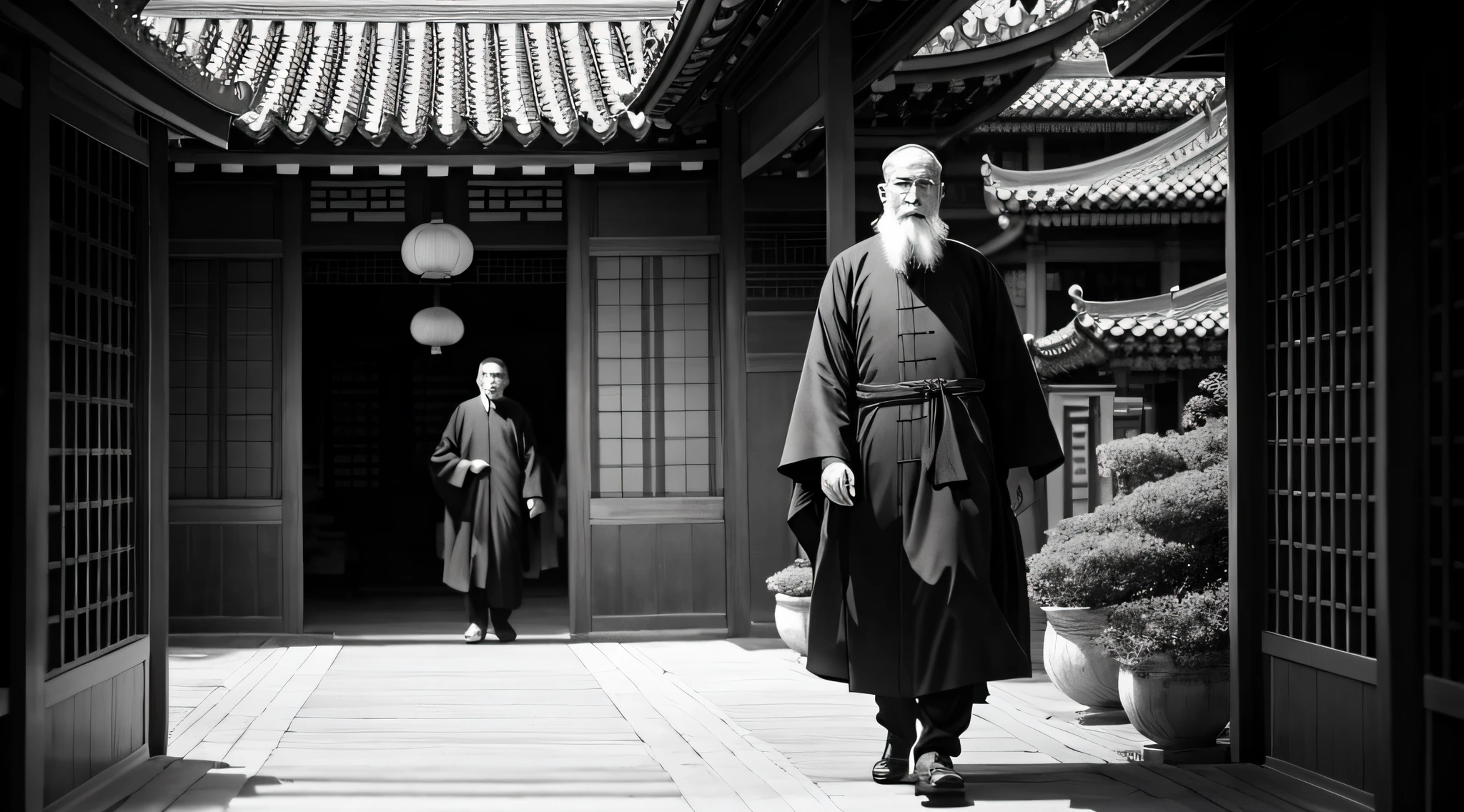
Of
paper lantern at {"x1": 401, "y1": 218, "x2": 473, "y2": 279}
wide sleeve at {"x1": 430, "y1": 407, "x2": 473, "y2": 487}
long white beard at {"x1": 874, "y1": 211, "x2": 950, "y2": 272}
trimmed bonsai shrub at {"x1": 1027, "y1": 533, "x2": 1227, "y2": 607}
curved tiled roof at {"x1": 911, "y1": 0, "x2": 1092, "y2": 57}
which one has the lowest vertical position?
trimmed bonsai shrub at {"x1": 1027, "y1": 533, "x2": 1227, "y2": 607}

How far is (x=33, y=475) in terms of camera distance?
12.2 ft

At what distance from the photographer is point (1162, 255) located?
11.0 metres

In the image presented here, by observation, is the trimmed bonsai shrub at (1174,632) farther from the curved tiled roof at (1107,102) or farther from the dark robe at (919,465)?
the curved tiled roof at (1107,102)

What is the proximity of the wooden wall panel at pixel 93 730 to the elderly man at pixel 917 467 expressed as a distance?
2085 millimetres

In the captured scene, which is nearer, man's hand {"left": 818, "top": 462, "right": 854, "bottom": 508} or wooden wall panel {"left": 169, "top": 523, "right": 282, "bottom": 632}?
man's hand {"left": 818, "top": 462, "right": 854, "bottom": 508}

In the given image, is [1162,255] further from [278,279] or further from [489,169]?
[278,279]

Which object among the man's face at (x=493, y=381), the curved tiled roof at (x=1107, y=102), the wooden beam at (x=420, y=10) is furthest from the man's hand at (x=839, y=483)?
the curved tiled roof at (x=1107, y=102)

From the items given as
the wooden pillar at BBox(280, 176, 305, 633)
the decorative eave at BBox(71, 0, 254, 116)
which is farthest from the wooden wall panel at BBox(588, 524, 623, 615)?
the decorative eave at BBox(71, 0, 254, 116)

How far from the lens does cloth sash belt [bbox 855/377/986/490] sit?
3924 millimetres

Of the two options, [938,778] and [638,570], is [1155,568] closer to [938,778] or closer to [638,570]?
[938,778]

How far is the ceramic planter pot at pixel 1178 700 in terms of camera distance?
4.62 m

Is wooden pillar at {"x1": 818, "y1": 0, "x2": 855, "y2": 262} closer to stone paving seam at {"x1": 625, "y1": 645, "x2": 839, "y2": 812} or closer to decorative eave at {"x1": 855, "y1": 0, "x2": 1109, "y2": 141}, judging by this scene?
decorative eave at {"x1": 855, "y1": 0, "x2": 1109, "y2": 141}

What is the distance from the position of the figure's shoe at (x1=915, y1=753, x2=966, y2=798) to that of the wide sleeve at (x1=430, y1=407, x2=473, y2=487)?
16.9 ft

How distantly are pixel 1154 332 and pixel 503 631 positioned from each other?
4.59m
